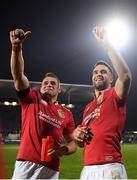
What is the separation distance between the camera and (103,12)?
28781mm

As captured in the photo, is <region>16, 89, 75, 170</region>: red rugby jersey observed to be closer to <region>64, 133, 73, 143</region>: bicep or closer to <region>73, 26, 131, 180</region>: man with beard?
<region>64, 133, 73, 143</region>: bicep

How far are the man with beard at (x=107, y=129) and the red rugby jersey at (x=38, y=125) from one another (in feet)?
1.40

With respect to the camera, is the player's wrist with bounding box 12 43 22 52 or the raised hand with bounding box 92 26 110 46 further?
the player's wrist with bounding box 12 43 22 52

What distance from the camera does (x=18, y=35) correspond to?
324 cm

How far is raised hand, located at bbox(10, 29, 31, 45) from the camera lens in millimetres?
3211

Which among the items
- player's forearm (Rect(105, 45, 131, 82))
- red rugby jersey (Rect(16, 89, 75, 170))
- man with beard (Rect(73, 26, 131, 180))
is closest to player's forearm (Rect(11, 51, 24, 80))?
red rugby jersey (Rect(16, 89, 75, 170))

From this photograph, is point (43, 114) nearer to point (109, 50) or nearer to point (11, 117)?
point (109, 50)

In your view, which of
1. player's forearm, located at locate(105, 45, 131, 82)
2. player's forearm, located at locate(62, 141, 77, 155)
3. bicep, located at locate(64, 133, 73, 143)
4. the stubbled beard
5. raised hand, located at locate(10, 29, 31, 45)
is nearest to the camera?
player's forearm, located at locate(105, 45, 131, 82)

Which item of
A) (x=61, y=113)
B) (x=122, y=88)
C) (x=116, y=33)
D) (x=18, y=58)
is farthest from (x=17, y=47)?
(x=116, y=33)

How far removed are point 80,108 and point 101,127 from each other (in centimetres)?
3739

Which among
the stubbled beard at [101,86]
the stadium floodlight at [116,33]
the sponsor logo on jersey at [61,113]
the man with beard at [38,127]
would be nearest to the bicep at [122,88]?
the stubbled beard at [101,86]

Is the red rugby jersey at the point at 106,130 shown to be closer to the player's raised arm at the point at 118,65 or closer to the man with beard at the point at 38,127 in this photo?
the player's raised arm at the point at 118,65

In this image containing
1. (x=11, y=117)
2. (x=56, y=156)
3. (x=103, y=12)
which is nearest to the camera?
(x=56, y=156)

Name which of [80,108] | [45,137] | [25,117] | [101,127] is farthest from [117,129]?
[80,108]
